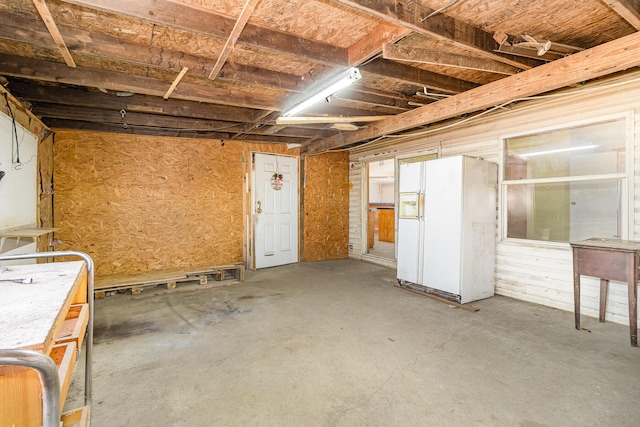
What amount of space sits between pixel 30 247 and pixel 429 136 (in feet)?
18.7

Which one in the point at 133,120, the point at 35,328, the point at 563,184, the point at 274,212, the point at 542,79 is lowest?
the point at 35,328

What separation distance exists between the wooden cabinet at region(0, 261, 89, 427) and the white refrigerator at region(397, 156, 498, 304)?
3.78 meters

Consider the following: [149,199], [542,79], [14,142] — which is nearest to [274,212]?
[149,199]

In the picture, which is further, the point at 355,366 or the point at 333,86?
the point at 333,86

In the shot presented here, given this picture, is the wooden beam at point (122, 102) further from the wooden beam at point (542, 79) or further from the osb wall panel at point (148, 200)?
the wooden beam at point (542, 79)

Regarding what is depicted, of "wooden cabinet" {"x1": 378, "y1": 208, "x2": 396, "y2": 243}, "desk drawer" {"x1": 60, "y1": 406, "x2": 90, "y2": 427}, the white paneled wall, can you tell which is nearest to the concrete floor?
the white paneled wall

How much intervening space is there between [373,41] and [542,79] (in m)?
1.67

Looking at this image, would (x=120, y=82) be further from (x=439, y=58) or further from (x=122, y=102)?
(x=439, y=58)

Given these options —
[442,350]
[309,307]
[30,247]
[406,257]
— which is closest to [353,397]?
[442,350]

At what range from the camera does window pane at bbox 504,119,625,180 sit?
10.8 ft

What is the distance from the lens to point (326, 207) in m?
6.72

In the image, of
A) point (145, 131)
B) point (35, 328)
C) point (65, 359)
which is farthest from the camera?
point (145, 131)

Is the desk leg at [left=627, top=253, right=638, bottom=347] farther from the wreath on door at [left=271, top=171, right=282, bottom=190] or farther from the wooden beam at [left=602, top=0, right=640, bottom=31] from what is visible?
the wreath on door at [left=271, top=171, right=282, bottom=190]

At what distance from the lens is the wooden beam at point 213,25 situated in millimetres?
1922
